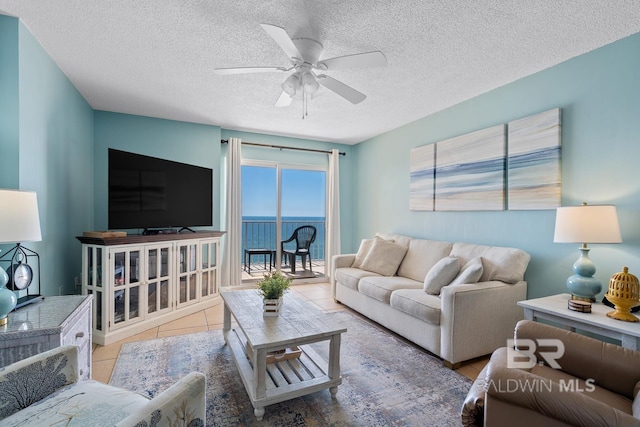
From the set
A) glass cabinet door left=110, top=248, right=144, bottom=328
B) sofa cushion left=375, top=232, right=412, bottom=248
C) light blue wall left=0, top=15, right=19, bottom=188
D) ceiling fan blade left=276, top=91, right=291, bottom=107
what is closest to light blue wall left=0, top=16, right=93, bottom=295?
light blue wall left=0, top=15, right=19, bottom=188

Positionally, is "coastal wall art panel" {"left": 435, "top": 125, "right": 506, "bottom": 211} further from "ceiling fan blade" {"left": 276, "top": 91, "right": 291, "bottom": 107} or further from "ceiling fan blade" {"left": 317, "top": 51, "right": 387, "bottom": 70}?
"ceiling fan blade" {"left": 276, "top": 91, "right": 291, "bottom": 107}

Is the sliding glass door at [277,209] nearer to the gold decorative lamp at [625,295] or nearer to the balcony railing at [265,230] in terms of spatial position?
the balcony railing at [265,230]

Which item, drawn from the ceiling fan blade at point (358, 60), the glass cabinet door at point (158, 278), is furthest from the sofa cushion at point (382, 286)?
the glass cabinet door at point (158, 278)

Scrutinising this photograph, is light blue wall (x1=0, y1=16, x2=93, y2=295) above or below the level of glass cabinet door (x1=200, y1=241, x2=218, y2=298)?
above

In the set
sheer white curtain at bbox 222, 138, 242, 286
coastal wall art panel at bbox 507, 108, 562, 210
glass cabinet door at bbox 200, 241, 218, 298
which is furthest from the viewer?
sheer white curtain at bbox 222, 138, 242, 286

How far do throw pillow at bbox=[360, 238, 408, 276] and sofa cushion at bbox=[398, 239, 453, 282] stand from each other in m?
0.09

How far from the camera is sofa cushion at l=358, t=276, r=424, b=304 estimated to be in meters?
2.99

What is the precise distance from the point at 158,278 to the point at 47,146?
1.57m

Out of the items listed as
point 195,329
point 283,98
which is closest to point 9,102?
point 283,98

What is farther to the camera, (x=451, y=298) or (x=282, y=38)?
(x=451, y=298)

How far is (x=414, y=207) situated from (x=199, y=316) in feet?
10.1

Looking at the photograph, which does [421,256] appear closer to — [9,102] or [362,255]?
[362,255]

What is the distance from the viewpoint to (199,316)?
3.50 meters

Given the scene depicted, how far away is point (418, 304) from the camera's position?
2561mm
